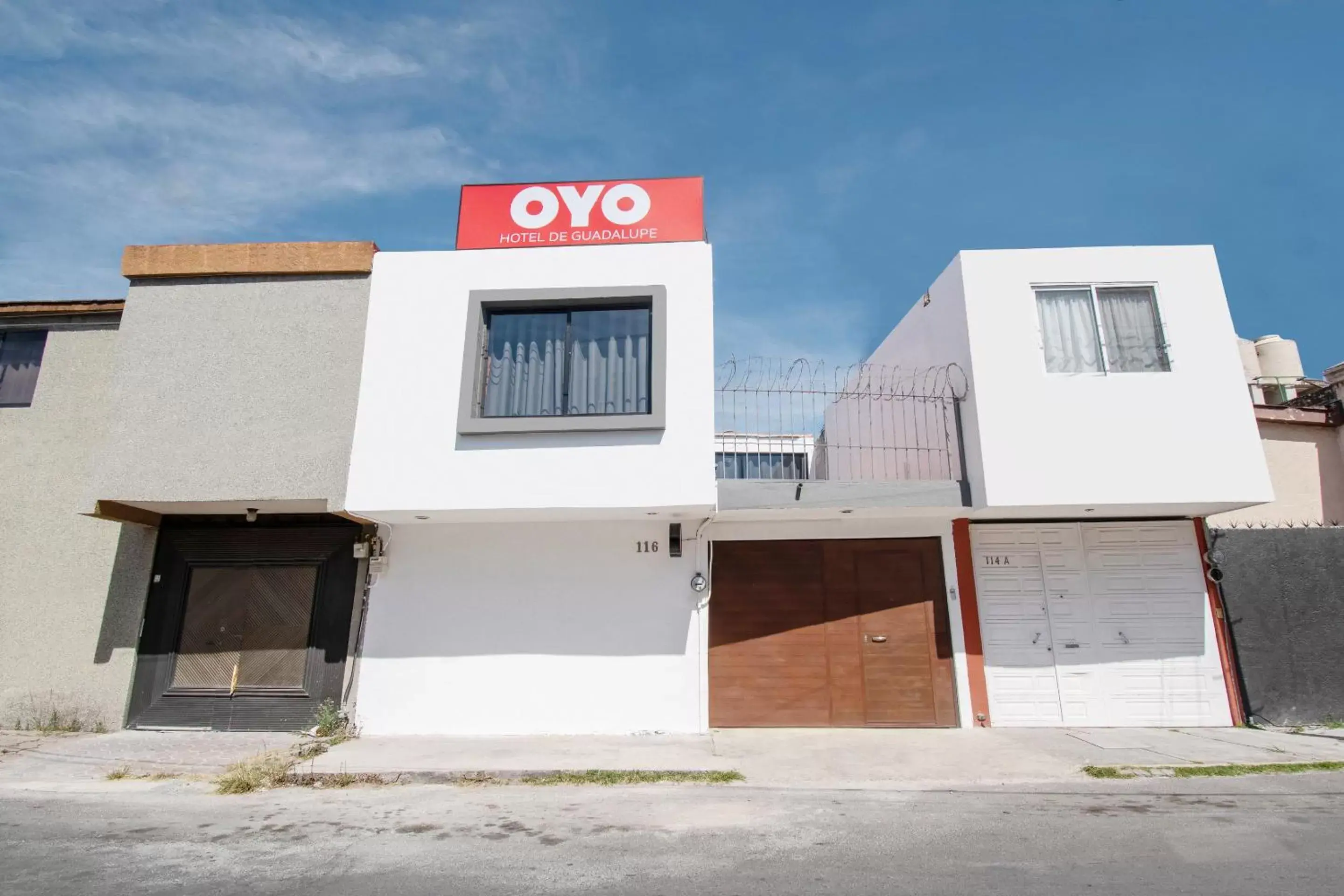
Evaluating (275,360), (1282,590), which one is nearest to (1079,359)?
(1282,590)

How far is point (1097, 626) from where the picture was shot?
31.0 ft

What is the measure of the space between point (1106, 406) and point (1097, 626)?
9.75 feet

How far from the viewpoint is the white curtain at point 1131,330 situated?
932 cm

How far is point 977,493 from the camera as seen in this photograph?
355 inches

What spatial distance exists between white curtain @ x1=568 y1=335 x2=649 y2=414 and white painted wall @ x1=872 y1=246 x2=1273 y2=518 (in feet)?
14.3

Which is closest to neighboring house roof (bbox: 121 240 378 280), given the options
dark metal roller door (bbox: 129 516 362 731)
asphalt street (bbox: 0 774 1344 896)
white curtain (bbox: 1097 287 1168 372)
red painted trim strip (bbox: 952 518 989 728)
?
dark metal roller door (bbox: 129 516 362 731)

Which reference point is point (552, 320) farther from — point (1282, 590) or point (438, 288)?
point (1282, 590)

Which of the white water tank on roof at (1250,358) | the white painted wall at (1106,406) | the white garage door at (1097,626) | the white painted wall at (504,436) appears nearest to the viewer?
the white painted wall at (504,436)

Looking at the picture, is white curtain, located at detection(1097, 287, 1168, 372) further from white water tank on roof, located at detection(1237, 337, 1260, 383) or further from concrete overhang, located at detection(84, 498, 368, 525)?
concrete overhang, located at detection(84, 498, 368, 525)

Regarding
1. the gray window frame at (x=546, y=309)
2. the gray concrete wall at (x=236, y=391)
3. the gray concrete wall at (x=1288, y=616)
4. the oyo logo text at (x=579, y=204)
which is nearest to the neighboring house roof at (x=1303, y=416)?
the gray concrete wall at (x=1288, y=616)

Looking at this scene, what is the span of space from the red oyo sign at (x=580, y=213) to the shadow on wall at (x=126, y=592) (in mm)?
6012

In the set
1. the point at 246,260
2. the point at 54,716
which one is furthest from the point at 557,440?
the point at 54,716

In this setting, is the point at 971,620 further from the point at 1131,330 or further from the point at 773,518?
the point at 1131,330

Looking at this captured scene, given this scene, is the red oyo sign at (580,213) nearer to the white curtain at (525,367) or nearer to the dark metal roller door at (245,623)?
the white curtain at (525,367)
